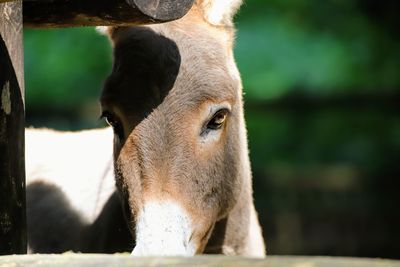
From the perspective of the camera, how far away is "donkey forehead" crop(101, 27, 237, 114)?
3904 mm

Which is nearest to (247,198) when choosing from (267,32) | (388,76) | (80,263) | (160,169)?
(160,169)

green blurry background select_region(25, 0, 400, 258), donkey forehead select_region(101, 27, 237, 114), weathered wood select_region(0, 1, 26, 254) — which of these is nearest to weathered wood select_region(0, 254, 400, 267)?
weathered wood select_region(0, 1, 26, 254)

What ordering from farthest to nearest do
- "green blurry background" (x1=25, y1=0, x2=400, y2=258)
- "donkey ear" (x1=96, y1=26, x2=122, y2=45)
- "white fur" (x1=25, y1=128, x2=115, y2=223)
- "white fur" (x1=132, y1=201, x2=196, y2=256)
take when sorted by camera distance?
"green blurry background" (x1=25, y1=0, x2=400, y2=258) < "white fur" (x1=25, y1=128, x2=115, y2=223) < "donkey ear" (x1=96, y1=26, x2=122, y2=45) < "white fur" (x1=132, y1=201, x2=196, y2=256)

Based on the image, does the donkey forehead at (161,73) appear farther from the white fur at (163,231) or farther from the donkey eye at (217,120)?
the white fur at (163,231)

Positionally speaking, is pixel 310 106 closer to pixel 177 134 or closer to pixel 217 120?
pixel 217 120

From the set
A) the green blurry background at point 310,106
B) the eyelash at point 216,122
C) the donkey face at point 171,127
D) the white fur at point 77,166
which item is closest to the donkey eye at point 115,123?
the donkey face at point 171,127

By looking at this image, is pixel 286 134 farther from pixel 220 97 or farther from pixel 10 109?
pixel 10 109

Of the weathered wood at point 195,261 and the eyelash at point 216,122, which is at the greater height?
the weathered wood at point 195,261

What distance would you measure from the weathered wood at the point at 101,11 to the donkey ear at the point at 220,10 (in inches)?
45.8

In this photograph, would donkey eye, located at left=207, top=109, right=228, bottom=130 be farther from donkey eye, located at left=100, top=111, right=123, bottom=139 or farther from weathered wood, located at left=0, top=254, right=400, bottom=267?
weathered wood, located at left=0, top=254, right=400, bottom=267

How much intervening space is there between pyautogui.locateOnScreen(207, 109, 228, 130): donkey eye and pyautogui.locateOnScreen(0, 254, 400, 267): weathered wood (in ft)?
6.06

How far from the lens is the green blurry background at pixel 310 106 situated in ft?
34.8

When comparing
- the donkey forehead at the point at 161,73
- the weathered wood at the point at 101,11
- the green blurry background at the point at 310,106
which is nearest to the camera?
the weathered wood at the point at 101,11

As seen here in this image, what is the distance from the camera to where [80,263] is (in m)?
2.16
